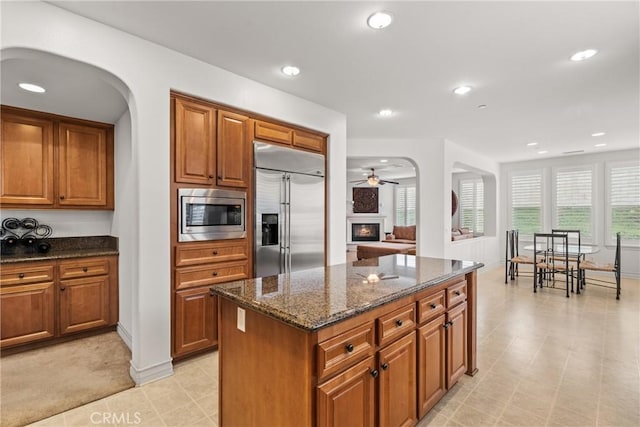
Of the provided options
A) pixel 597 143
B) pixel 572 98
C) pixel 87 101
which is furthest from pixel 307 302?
pixel 597 143

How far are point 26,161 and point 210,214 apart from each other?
2087 millimetres

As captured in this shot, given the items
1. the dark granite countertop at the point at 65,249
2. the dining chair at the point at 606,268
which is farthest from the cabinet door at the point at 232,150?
the dining chair at the point at 606,268

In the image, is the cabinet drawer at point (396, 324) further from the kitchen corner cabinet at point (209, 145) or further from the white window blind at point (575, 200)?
the white window blind at point (575, 200)

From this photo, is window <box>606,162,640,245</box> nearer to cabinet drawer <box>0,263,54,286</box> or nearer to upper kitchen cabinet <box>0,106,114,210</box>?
upper kitchen cabinet <box>0,106,114,210</box>

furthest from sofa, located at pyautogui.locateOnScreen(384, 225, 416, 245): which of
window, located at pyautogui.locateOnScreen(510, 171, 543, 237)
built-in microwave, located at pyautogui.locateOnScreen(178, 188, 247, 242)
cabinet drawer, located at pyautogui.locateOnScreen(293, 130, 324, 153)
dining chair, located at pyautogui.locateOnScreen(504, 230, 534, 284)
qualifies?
built-in microwave, located at pyautogui.locateOnScreen(178, 188, 247, 242)

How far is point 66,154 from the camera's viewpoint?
3322mm

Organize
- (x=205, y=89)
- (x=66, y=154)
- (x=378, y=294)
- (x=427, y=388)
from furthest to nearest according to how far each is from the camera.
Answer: (x=66, y=154) → (x=205, y=89) → (x=427, y=388) → (x=378, y=294)

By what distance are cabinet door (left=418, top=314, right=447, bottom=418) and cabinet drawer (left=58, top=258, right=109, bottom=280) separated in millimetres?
3313

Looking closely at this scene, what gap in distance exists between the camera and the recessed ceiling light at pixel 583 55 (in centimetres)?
246

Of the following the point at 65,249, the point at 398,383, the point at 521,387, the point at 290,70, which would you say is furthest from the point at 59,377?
the point at 521,387

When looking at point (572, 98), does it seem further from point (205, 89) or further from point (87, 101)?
Result: point (87, 101)

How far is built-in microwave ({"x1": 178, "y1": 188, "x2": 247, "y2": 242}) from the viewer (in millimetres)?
2598

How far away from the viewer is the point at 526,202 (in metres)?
7.35

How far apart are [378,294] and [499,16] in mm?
1983
